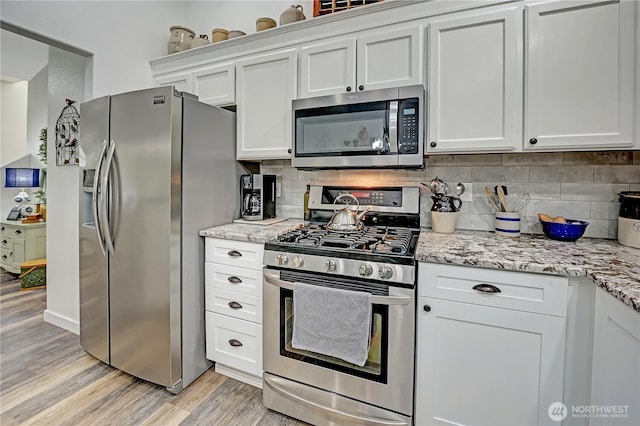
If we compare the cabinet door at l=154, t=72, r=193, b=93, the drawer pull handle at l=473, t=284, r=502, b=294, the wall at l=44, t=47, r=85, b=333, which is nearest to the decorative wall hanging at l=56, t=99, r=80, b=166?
the wall at l=44, t=47, r=85, b=333

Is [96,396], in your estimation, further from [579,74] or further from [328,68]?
[579,74]

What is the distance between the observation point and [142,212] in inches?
72.2

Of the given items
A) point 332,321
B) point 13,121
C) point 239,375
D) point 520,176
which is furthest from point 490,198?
point 13,121

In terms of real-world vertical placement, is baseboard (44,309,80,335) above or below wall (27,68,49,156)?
below

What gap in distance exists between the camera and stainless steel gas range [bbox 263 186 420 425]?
140cm

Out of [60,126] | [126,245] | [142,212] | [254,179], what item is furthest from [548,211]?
[60,126]

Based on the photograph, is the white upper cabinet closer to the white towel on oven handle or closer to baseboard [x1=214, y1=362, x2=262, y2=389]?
the white towel on oven handle

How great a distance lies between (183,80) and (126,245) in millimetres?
1450

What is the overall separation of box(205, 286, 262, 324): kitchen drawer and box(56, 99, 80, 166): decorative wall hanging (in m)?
1.69

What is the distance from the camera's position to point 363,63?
6.23ft

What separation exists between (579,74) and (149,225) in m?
2.40

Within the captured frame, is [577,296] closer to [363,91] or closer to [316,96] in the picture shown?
[363,91]

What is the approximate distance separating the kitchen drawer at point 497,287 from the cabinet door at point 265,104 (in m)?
1.27

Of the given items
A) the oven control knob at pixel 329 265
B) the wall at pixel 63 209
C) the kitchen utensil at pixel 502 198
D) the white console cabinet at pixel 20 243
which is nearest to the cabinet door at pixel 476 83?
the kitchen utensil at pixel 502 198
